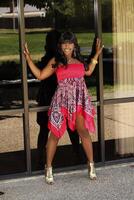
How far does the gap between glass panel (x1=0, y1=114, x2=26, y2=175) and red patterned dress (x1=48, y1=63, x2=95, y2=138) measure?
49cm

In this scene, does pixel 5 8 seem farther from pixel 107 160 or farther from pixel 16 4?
pixel 107 160

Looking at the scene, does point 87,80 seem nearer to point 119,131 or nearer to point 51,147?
point 119,131

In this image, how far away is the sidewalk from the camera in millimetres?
6020

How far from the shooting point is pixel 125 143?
24.8 feet

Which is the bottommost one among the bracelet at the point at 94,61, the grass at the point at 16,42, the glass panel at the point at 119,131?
the glass panel at the point at 119,131

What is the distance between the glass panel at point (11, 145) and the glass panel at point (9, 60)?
0.17 meters

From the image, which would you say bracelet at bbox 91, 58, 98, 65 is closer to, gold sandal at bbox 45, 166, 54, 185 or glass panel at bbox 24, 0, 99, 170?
glass panel at bbox 24, 0, 99, 170

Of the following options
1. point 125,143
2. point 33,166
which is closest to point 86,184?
point 33,166

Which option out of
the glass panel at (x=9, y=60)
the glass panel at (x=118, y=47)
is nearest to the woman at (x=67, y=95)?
the glass panel at (x=9, y=60)

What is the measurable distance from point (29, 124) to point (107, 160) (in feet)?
3.84

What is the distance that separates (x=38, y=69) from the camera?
21.2ft

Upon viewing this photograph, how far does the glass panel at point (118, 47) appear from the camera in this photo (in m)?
7.12

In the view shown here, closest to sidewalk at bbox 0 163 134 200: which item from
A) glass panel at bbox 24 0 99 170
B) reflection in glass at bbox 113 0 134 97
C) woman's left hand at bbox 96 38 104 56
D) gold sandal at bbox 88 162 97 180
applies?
gold sandal at bbox 88 162 97 180

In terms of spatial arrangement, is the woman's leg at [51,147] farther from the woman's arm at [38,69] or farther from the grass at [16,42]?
the grass at [16,42]
